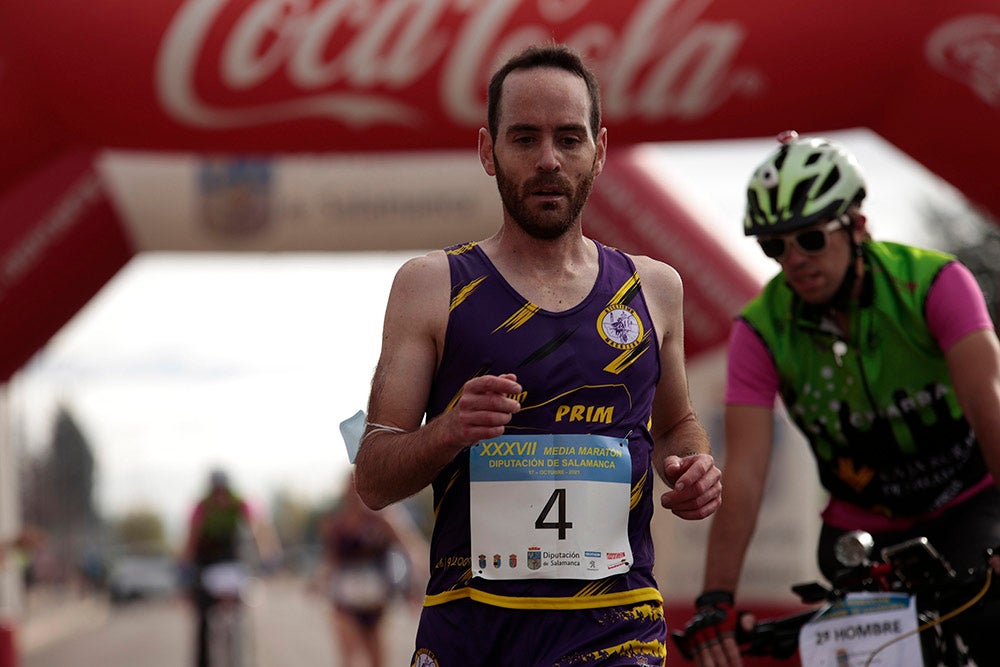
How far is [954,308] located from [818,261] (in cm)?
38

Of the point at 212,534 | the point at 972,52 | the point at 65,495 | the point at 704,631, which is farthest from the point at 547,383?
the point at 65,495

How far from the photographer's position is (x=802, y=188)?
4.12 m

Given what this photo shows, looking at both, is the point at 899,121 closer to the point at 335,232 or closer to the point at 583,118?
the point at 335,232

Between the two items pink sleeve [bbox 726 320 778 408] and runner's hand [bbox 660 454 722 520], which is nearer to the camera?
runner's hand [bbox 660 454 722 520]

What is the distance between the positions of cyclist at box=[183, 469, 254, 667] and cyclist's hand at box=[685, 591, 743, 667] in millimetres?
8614

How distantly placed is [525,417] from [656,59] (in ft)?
17.8

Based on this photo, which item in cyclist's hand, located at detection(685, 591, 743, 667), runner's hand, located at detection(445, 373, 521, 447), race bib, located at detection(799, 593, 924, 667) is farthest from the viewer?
cyclist's hand, located at detection(685, 591, 743, 667)

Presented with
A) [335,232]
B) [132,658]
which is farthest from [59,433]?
[335,232]

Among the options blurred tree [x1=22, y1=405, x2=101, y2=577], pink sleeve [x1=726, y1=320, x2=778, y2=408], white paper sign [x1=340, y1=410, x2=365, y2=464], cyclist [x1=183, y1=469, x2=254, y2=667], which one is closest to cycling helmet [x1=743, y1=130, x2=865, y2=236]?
pink sleeve [x1=726, y1=320, x2=778, y2=408]

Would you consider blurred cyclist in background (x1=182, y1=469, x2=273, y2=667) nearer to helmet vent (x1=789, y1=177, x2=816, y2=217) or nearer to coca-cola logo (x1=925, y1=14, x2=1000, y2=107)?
coca-cola logo (x1=925, y1=14, x2=1000, y2=107)

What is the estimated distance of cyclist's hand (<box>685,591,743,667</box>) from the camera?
3797mm

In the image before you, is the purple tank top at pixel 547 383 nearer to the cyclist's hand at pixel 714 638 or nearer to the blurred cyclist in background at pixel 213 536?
the cyclist's hand at pixel 714 638

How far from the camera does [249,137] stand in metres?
8.49

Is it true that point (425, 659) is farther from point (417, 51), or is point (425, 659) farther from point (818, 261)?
point (417, 51)
